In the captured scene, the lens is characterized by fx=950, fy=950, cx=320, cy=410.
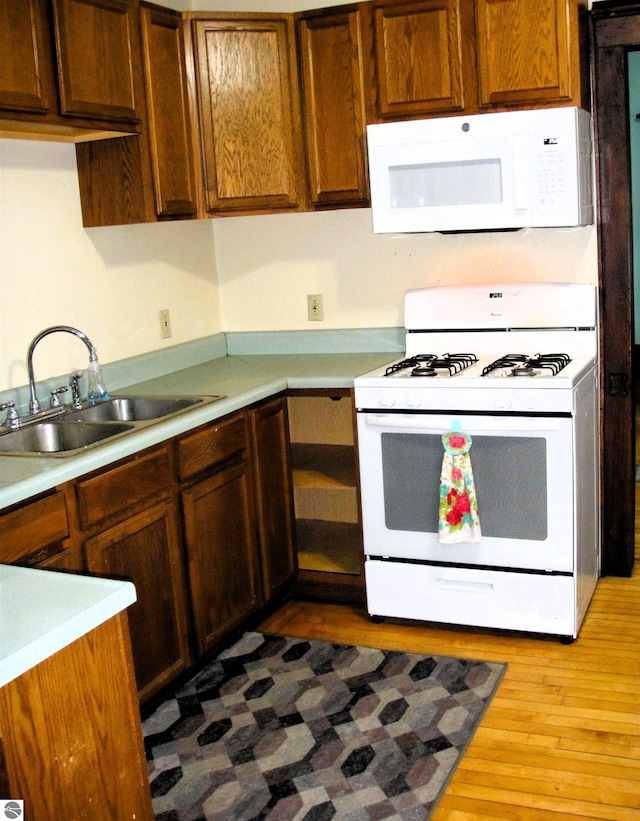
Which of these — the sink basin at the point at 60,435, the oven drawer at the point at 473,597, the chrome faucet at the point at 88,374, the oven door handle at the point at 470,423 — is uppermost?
the chrome faucet at the point at 88,374

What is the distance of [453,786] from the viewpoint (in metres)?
2.34

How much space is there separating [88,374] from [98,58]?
38.6 inches

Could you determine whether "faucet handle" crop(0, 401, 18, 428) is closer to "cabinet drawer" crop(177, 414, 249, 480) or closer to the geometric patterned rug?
"cabinet drawer" crop(177, 414, 249, 480)

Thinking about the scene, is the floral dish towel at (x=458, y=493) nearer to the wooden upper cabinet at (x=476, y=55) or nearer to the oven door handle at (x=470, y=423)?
the oven door handle at (x=470, y=423)

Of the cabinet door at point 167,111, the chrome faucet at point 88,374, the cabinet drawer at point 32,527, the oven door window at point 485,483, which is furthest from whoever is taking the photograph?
the cabinet door at point 167,111

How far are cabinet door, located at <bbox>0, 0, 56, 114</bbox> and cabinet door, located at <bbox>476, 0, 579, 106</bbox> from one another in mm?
1365

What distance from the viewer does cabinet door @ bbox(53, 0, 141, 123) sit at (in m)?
2.62

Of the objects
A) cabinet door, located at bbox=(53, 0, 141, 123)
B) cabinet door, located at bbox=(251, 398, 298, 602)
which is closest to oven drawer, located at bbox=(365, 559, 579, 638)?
cabinet door, located at bbox=(251, 398, 298, 602)

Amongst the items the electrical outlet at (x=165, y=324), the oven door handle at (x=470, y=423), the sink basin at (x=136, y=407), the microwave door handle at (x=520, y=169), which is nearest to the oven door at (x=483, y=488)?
the oven door handle at (x=470, y=423)

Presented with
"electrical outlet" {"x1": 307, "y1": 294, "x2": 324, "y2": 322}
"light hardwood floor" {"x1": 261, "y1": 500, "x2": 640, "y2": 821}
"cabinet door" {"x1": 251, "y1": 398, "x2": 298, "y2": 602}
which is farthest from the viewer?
"electrical outlet" {"x1": 307, "y1": 294, "x2": 324, "y2": 322}

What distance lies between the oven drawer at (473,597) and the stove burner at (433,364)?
0.65 metres

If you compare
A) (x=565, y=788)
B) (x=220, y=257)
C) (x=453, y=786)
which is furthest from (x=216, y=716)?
(x=220, y=257)

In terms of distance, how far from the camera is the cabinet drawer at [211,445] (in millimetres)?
2783

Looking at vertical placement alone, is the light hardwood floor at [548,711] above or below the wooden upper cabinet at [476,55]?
below
